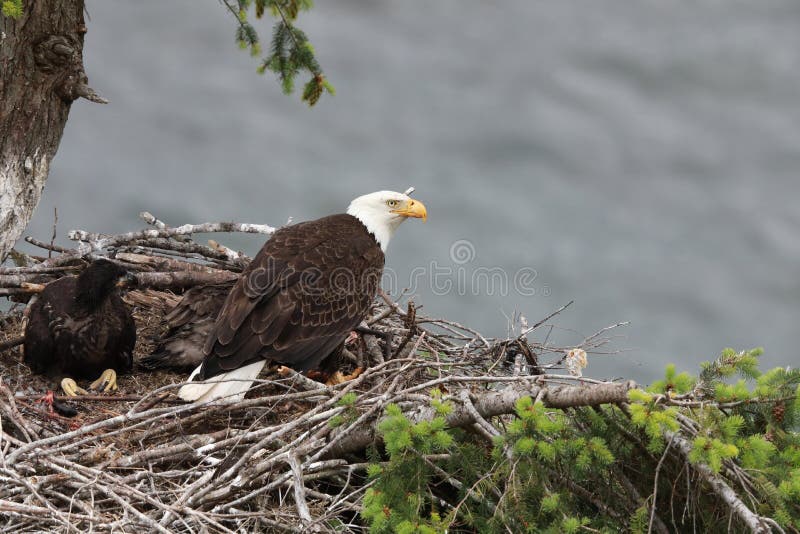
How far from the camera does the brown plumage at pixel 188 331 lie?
17.9ft

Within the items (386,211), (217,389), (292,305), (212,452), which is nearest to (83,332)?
(217,389)

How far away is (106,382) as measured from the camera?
5250mm

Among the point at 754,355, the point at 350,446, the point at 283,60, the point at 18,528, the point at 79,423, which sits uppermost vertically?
the point at 283,60

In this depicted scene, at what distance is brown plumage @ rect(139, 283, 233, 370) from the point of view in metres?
5.45

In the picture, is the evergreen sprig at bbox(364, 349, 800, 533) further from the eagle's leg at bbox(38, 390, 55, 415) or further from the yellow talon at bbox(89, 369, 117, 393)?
the yellow talon at bbox(89, 369, 117, 393)

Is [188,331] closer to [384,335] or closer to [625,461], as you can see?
[384,335]

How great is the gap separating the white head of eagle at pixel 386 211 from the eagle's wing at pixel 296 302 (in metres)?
0.33

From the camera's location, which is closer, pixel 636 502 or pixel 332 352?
pixel 636 502

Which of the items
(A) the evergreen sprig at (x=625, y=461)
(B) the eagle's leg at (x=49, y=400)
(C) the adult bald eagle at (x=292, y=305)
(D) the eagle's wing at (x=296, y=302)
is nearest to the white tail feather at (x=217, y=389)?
(C) the adult bald eagle at (x=292, y=305)

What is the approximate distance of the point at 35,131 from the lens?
16.7 feet

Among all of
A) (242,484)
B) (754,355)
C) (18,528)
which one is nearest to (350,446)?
(242,484)

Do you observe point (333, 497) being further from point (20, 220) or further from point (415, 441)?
point (20, 220)

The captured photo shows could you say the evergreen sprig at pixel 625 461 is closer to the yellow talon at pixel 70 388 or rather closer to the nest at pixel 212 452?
the nest at pixel 212 452

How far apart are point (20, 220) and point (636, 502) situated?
11.6 feet
